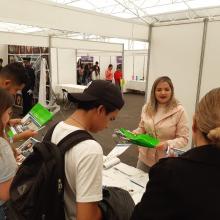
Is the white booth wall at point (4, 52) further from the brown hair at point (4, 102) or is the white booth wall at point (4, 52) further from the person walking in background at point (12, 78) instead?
the brown hair at point (4, 102)

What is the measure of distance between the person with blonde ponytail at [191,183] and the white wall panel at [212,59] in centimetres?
239

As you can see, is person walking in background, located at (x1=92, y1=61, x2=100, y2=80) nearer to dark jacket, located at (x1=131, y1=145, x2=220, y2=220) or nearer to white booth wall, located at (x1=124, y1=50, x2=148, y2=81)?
white booth wall, located at (x1=124, y1=50, x2=148, y2=81)

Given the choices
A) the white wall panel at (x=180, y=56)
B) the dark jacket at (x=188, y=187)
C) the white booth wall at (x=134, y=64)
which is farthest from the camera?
the white booth wall at (x=134, y=64)

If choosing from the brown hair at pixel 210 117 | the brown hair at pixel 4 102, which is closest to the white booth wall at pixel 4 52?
the brown hair at pixel 4 102

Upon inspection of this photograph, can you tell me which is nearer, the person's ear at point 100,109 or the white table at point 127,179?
the person's ear at point 100,109

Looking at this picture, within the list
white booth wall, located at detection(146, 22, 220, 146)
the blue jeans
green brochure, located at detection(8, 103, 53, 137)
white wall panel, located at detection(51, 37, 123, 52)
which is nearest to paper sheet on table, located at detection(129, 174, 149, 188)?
green brochure, located at detection(8, 103, 53, 137)

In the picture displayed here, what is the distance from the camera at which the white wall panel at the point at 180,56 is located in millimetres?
3043

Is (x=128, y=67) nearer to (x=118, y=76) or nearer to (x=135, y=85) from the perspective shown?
(x=135, y=85)

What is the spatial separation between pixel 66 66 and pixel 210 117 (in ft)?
29.0

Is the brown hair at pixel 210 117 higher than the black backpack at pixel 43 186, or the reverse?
the brown hair at pixel 210 117

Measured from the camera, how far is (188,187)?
679 millimetres

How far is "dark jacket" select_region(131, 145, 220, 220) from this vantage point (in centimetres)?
67

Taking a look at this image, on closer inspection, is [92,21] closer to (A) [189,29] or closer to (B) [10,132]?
(A) [189,29]

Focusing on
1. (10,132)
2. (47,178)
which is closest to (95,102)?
(47,178)
